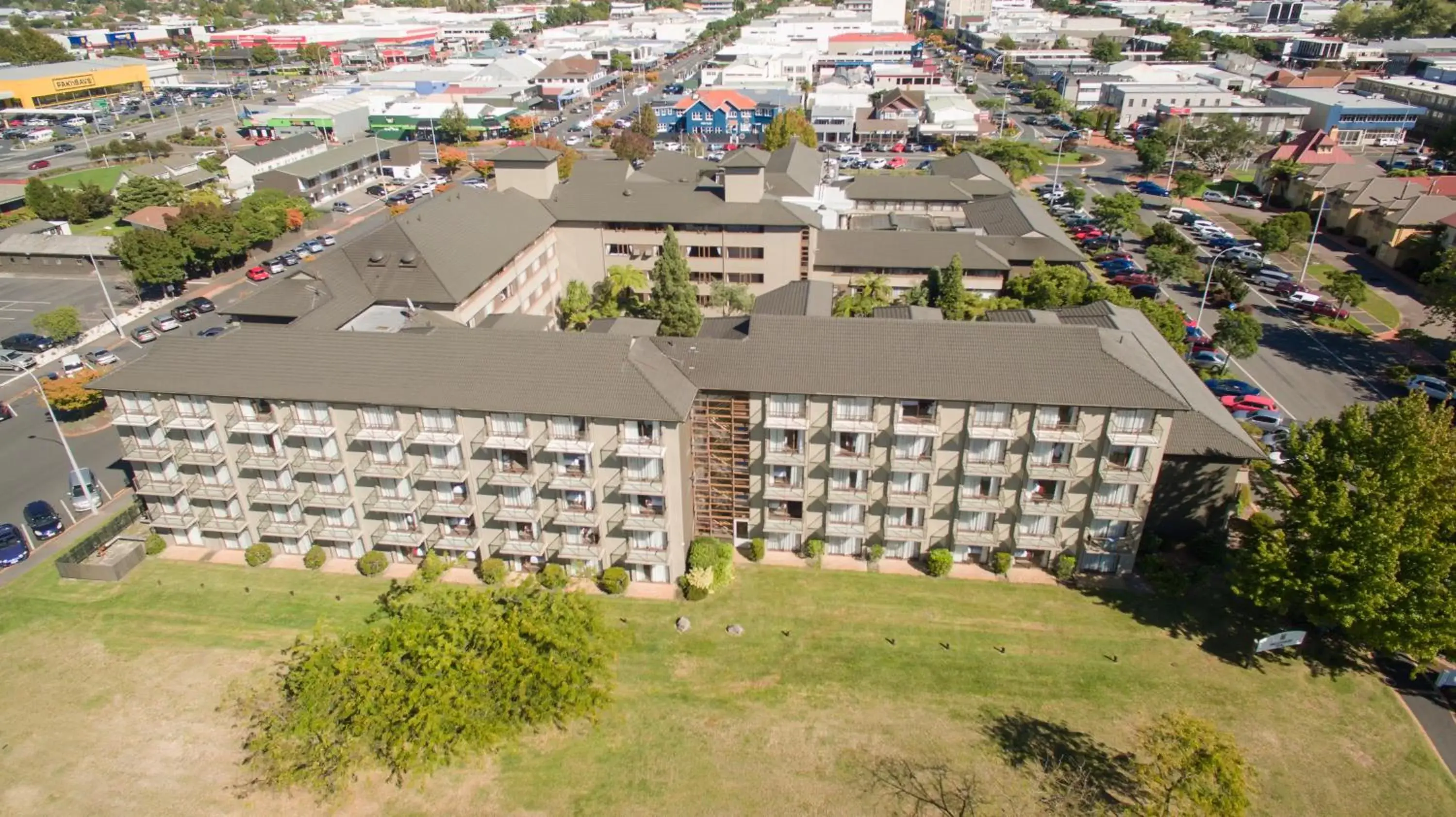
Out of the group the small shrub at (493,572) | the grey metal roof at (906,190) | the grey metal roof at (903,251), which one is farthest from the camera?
the grey metal roof at (906,190)

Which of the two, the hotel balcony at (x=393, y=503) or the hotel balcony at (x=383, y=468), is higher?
the hotel balcony at (x=383, y=468)

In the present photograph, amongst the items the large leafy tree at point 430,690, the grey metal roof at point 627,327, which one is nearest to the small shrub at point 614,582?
the large leafy tree at point 430,690

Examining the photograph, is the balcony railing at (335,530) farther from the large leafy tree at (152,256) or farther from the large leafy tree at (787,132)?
the large leafy tree at (787,132)

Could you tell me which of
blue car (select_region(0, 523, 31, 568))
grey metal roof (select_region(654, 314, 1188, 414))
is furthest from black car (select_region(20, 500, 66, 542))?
grey metal roof (select_region(654, 314, 1188, 414))

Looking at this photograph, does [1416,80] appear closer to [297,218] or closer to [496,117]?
[496,117]

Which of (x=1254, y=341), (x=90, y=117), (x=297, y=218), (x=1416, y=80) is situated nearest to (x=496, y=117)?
(x=297, y=218)

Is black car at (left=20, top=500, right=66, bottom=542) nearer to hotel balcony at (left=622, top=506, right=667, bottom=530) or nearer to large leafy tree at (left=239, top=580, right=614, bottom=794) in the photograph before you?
large leafy tree at (left=239, top=580, right=614, bottom=794)
